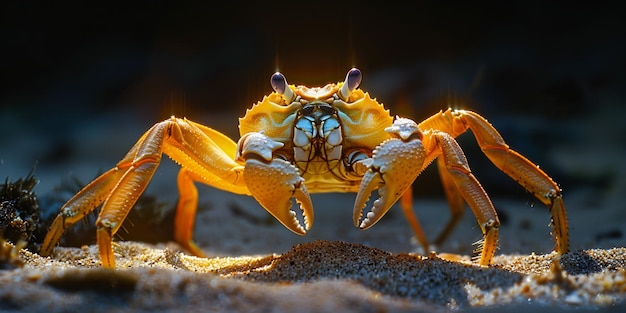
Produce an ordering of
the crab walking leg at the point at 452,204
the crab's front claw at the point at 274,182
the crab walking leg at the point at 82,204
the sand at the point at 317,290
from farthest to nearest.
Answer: the crab walking leg at the point at 452,204, the crab walking leg at the point at 82,204, the crab's front claw at the point at 274,182, the sand at the point at 317,290

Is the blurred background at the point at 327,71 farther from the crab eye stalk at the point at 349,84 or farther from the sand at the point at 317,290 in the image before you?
the sand at the point at 317,290

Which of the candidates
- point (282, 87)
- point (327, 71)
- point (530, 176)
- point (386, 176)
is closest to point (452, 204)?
point (530, 176)

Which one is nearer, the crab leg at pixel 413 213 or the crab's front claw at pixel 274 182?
the crab's front claw at pixel 274 182

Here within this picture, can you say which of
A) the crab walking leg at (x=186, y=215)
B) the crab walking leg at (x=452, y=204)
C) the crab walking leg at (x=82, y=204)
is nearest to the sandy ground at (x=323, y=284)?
the crab walking leg at (x=82, y=204)

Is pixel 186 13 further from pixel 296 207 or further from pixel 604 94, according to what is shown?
pixel 604 94

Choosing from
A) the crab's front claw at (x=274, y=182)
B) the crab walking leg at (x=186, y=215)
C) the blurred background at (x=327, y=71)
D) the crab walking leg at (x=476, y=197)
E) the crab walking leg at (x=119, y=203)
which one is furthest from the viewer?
the blurred background at (x=327, y=71)

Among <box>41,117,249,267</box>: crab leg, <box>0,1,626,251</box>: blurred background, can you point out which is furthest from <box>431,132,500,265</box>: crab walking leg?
<box>0,1,626,251</box>: blurred background

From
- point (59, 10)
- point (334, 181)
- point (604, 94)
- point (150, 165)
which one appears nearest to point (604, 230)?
point (604, 94)

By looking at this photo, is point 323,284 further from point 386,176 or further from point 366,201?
point 386,176
